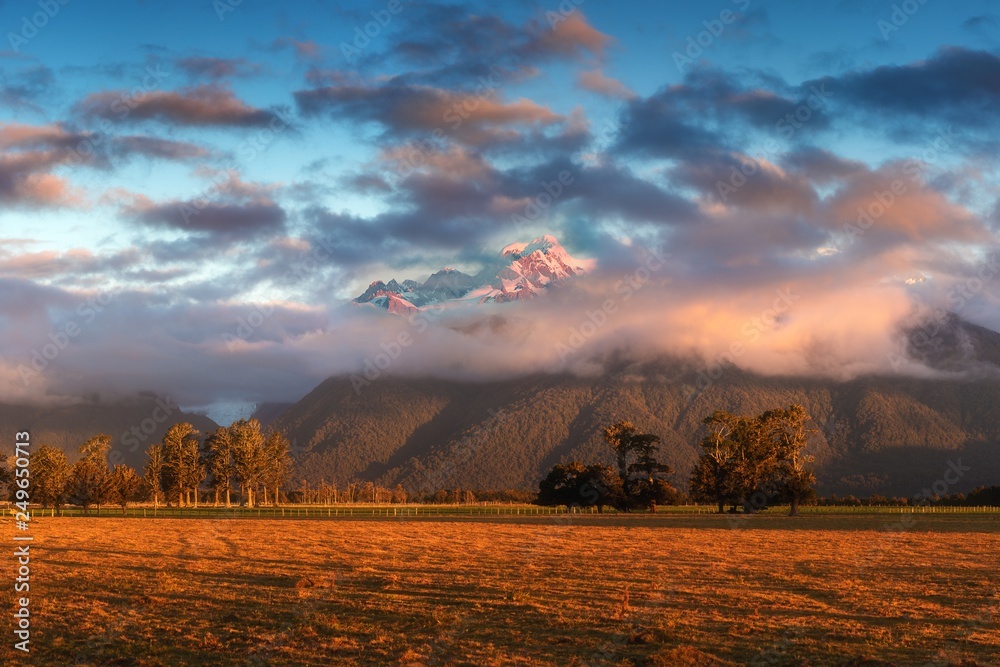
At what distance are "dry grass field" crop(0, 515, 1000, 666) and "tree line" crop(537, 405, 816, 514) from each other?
6962cm

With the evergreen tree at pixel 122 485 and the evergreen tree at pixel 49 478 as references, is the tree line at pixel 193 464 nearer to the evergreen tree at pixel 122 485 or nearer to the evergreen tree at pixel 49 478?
the evergreen tree at pixel 122 485

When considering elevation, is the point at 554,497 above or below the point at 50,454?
below

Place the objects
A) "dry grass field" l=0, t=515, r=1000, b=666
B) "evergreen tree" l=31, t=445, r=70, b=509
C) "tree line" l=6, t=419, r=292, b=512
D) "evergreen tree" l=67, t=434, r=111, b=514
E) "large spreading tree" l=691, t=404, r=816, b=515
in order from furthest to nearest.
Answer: "tree line" l=6, t=419, r=292, b=512, "evergreen tree" l=67, t=434, r=111, b=514, "evergreen tree" l=31, t=445, r=70, b=509, "large spreading tree" l=691, t=404, r=816, b=515, "dry grass field" l=0, t=515, r=1000, b=666

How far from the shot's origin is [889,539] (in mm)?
59375

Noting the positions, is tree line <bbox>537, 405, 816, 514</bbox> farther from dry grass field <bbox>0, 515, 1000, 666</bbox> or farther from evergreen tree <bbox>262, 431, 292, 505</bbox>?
evergreen tree <bbox>262, 431, 292, 505</bbox>

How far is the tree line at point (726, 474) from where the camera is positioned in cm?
11694

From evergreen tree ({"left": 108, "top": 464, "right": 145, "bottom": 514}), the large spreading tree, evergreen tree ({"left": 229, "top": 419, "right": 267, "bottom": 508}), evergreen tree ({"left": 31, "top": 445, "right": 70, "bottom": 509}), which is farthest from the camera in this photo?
evergreen tree ({"left": 229, "top": 419, "right": 267, "bottom": 508})

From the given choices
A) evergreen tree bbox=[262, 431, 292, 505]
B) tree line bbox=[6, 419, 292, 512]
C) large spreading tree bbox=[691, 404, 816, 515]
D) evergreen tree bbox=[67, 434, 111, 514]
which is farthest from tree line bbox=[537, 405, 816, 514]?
evergreen tree bbox=[262, 431, 292, 505]

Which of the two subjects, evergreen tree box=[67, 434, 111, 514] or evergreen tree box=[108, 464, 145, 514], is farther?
evergreen tree box=[108, 464, 145, 514]

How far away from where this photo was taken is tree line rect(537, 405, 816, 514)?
117 metres

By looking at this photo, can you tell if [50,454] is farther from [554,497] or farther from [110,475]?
[554,497]

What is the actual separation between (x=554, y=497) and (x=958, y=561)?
92.6 metres

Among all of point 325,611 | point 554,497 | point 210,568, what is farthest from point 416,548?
point 554,497

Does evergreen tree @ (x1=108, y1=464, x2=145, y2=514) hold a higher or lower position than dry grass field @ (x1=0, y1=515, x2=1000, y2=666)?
lower
